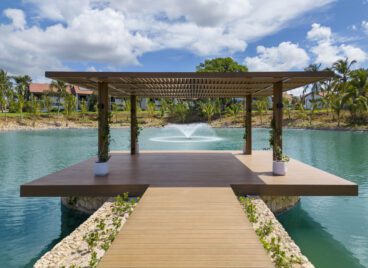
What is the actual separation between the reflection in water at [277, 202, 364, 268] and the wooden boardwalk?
2020mm

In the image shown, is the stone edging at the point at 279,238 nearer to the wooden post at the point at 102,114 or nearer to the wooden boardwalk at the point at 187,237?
the wooden boardwalk at the point at 187,237

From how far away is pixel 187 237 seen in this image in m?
4.12

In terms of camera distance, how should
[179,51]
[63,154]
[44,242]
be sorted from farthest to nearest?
[179,51] < [63,154] < [44,242]

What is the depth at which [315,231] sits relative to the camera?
710 centimetres

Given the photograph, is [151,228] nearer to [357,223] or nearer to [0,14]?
[357,223]

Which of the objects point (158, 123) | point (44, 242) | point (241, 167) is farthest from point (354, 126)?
point (44, 242)

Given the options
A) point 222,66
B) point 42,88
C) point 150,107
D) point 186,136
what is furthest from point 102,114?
point 42,88

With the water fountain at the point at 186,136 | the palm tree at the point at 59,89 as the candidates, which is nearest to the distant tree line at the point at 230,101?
the palm tree at the point at 59,89

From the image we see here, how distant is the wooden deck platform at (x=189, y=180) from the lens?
22.8 ft

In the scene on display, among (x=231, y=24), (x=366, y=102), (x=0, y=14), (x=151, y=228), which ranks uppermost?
(x=0, y=14)

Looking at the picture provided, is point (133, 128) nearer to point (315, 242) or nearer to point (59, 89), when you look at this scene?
point (315, 242)

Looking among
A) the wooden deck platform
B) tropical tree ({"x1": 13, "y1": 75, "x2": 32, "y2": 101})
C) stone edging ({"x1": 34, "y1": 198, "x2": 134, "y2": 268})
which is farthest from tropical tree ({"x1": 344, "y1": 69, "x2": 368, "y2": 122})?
tropical tree ({"x1": 13, "y1": 75, "x2": 32, "y2": 101})

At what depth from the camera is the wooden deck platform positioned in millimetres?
6957

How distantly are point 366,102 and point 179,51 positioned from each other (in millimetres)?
28650
